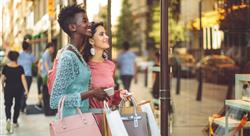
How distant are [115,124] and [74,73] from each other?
1.39 feet

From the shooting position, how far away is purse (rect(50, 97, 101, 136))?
328cm

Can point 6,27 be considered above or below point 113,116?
above

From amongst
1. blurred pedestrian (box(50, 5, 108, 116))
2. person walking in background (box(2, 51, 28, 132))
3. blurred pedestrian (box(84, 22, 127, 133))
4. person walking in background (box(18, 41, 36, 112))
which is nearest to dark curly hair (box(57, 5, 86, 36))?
blurred pedestrian (box(50, 5, 108, 116))

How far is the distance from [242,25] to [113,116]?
11.8 metres

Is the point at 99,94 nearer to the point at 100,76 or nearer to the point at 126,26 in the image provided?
the point at 100,76

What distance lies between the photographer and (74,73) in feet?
11.0

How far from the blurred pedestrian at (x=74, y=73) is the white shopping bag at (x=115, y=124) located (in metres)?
0.12

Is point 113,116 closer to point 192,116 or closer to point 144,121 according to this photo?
point 144,121

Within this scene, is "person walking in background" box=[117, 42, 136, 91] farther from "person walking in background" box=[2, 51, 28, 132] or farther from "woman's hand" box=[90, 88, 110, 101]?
"woman's hand" box=[90, 88, 110, 101]

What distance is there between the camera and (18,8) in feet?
41.9

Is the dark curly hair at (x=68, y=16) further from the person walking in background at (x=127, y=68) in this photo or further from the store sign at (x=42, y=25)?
the store sign at (x=42, y=25)

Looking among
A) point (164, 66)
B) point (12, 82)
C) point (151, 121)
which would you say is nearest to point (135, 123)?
point (151, 121)

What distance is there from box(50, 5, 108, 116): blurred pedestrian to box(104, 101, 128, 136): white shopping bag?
0.12 metres

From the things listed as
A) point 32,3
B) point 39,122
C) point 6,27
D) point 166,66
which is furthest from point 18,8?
point 166,66
